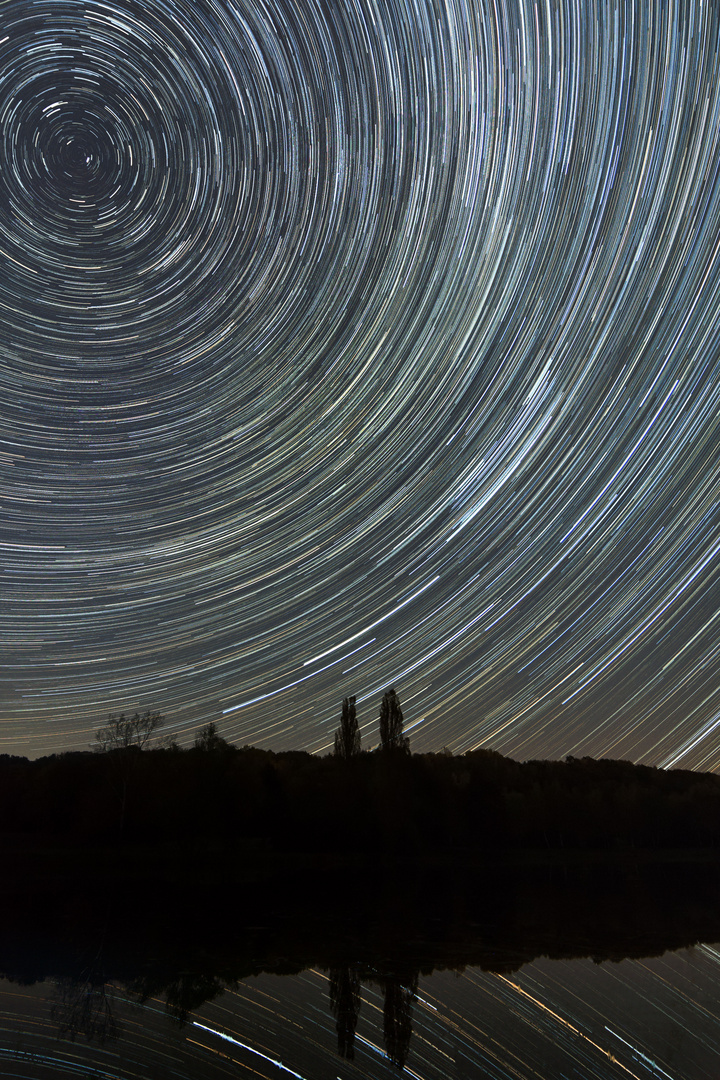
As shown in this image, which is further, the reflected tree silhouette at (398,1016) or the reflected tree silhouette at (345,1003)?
the reflected tree silhouette at (345,1003)

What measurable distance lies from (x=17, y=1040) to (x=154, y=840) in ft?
118

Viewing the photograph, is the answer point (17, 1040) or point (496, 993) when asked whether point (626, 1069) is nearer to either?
point (496, 993)

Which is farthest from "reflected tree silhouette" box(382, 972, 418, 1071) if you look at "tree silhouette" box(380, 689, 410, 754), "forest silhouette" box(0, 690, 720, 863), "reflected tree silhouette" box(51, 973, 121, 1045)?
"tree silhouette" box(380, 689, 410, 754)

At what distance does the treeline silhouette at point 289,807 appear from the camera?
42688mm

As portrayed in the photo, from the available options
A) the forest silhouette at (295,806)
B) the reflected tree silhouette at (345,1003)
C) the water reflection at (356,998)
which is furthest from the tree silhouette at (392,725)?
the reflected tree silhouette at (345,1003)

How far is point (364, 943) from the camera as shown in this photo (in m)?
15.6

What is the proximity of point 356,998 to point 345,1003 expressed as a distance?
361 millimetres

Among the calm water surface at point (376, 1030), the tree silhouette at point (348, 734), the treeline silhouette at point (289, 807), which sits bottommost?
the calm water surface at point (376, 1030)

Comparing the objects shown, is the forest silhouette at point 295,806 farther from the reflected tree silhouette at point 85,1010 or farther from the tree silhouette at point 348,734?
the reflected tree silhouette at point 85,1010

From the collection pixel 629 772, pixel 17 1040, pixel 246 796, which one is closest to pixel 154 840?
pixel 246 796

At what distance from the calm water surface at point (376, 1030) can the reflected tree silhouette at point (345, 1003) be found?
0.20 feet

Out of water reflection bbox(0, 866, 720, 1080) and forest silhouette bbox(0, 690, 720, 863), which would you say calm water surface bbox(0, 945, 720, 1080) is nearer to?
water reflection bbox(0, 866, 720, 1080)

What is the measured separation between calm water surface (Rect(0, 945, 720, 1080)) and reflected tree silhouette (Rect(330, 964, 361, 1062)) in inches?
2.3

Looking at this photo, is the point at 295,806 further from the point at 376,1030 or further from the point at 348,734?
the point at 376,1030
